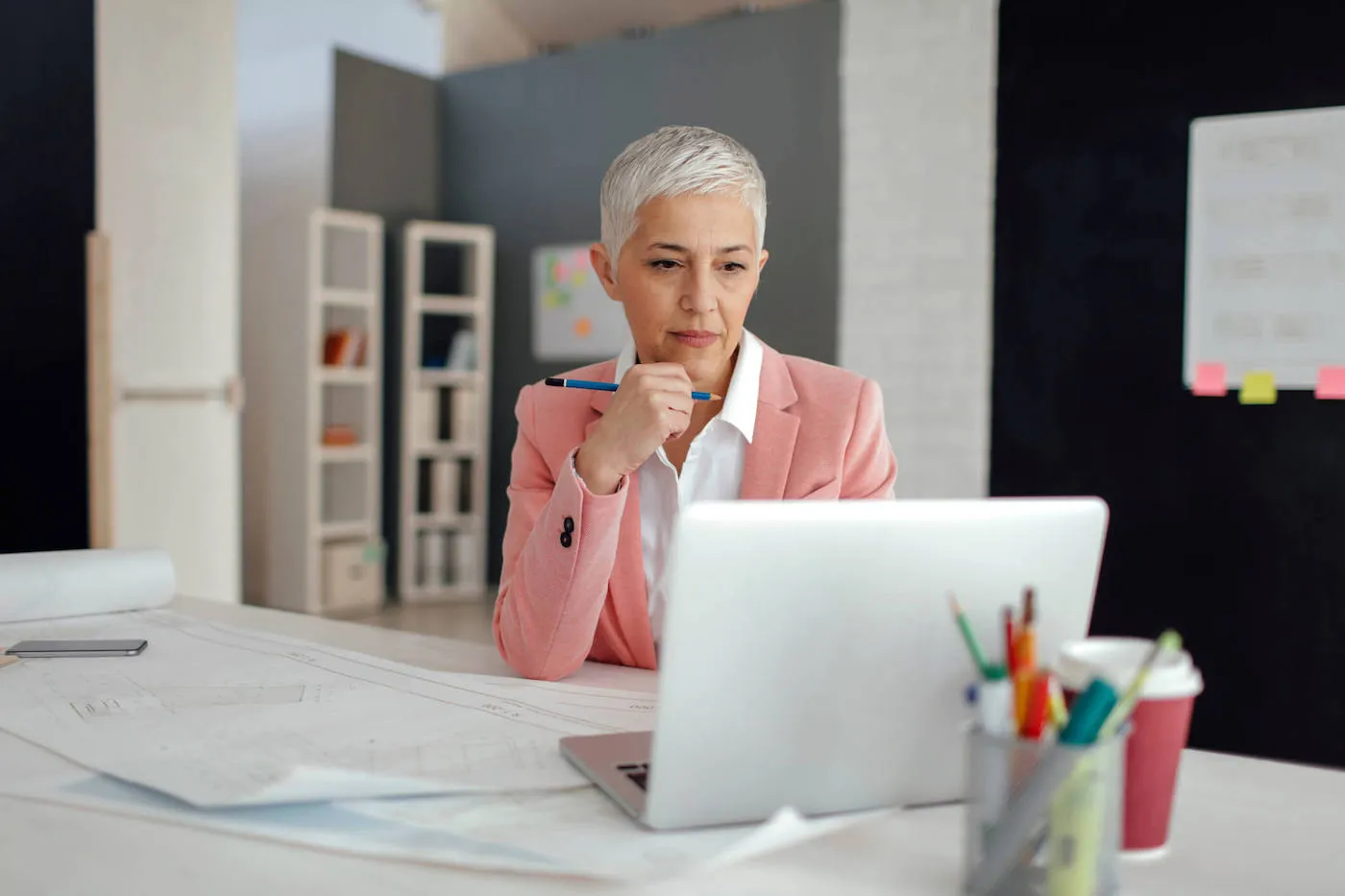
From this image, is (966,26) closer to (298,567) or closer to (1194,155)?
(1194,155)

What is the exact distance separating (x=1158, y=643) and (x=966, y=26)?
3873mm

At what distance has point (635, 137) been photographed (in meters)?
5.62

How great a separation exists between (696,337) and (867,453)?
29 cm

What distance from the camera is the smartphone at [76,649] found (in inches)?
58.0

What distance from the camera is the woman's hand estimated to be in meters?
1.35

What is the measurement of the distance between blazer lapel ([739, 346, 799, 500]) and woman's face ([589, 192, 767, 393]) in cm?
9

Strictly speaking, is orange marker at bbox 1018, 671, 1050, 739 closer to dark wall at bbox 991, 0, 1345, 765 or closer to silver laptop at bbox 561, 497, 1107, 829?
silver laptop at bbox 561, 497, 1107, 829

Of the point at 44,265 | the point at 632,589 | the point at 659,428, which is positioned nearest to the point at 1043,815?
the point at 659,428

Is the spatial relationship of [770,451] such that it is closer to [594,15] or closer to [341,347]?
[341,347]

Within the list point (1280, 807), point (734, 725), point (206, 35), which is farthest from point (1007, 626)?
point (206, 35)

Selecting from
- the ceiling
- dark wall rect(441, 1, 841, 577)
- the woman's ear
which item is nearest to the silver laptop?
the woman's ear

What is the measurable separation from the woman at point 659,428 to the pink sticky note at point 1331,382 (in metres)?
2.21

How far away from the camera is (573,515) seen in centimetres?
137

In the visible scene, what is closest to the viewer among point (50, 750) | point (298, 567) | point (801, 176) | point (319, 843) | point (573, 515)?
point (319, 843)
